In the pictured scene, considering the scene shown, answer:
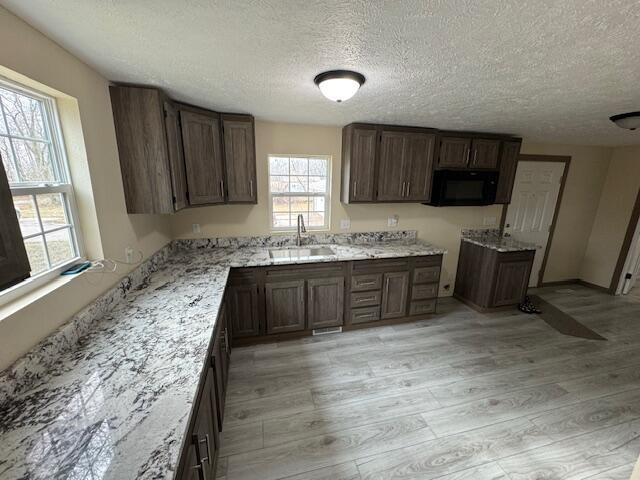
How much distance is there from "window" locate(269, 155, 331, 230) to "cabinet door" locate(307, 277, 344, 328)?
2.59ft

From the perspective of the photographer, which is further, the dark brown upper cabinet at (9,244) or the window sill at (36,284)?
the window sill at (36,284)

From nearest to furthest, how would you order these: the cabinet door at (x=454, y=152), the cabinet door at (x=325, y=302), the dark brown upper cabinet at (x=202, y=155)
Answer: the dark brown upper cabinet at (x=202, y=155) → the cabinet door at (x=325, y=302) → the cabinet door at (x=454, y=152)

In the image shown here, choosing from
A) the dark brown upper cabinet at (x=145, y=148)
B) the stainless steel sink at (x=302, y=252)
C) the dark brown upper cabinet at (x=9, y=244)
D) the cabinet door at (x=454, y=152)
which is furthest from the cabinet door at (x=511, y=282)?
the dark brown upper cabinet at (x=9, y=244)

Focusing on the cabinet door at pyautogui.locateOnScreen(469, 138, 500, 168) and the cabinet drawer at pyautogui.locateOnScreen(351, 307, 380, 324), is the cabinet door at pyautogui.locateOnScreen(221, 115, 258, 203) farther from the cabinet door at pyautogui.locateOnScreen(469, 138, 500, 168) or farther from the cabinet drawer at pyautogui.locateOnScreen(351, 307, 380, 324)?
the cabinet door at pyautogui.locateOnScreen(469, 138, 500, 168)

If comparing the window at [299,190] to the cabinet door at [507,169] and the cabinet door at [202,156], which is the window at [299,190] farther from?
the cabinet door at [507,169]

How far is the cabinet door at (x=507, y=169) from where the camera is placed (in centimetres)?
325

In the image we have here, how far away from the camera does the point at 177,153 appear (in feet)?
6.96

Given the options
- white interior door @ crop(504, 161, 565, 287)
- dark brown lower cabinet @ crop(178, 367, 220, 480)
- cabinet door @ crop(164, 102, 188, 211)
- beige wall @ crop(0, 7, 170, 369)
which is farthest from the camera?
white interior door @ crop(504, 161, 565, 287)

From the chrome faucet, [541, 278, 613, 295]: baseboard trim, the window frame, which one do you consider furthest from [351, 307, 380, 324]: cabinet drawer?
[541, 278, 613, 295]: baseboard trim

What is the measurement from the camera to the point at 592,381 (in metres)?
2.27

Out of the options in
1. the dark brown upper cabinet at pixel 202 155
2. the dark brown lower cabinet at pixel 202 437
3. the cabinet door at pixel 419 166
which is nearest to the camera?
the dark brown lower cabinet at pixel 202 437

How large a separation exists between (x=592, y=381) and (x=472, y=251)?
66.6 inches

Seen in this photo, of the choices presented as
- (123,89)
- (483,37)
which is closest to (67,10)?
(123,89)

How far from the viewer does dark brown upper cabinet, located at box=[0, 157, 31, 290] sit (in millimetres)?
805
